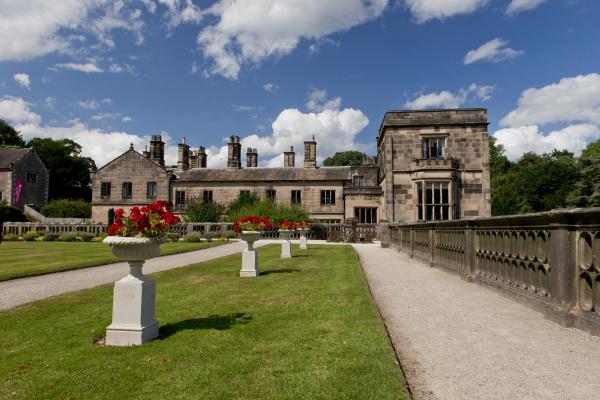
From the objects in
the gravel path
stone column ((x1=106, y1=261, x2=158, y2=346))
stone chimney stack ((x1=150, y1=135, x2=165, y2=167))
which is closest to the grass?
stone column ((x1=106, y1=261, x2=158, y2=346))

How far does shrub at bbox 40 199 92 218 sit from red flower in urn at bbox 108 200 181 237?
49.9 m

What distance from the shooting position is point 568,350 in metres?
4.43

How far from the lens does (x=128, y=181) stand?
44.1 m

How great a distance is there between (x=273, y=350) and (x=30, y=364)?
8.41 feet

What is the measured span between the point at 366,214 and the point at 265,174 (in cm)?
1260

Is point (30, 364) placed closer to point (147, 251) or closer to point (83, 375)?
point (83, 375)

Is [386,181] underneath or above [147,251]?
above

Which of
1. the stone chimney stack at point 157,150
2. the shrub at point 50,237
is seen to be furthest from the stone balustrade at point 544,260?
the stone chimney stack at point 157,150

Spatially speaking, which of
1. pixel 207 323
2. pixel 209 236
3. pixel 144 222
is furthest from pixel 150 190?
pixel 144 222

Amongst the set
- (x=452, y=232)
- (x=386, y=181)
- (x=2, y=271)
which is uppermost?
(x=386, y=181)

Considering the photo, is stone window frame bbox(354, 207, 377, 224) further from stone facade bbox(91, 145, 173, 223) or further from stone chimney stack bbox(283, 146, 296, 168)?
stone facade bbox(91, 145, 173, 223)

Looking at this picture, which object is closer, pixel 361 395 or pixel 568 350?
pixel 361 395

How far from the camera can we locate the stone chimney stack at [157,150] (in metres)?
46.0

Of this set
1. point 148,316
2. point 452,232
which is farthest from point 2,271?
point 452,232
